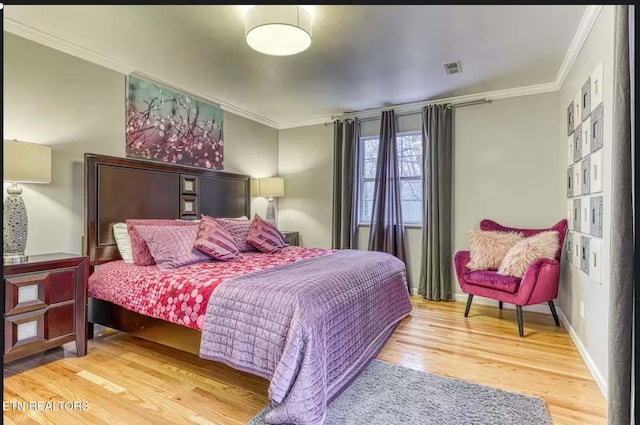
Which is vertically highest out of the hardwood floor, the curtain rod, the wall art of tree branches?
the curtain rod

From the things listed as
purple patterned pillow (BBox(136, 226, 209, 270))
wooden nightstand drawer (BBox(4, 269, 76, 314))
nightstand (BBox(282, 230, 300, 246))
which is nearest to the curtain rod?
nightstand (BBox(282, 230, 300, 246))

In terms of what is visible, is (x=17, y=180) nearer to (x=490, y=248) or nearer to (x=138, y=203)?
(x=138, y=203)

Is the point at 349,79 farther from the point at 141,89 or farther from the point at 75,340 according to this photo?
the point at 75,340

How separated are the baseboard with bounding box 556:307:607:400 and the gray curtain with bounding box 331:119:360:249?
2416 mm

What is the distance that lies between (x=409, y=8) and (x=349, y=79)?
1.26 m

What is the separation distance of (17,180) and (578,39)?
13.6 ft

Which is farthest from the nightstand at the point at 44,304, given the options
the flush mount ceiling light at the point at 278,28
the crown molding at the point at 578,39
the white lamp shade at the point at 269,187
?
the crown molding at the point at 578,39

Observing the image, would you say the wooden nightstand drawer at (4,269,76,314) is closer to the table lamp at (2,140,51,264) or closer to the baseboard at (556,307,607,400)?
the table lamp at (2,140,51,264)

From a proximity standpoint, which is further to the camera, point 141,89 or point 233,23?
point 141,89

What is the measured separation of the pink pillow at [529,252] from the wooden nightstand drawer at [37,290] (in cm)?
355

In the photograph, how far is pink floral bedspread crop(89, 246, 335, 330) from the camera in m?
2.06

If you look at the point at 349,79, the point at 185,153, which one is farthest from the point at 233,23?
the point at 185,153

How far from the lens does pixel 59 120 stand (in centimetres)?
275

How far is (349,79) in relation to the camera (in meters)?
3.48
